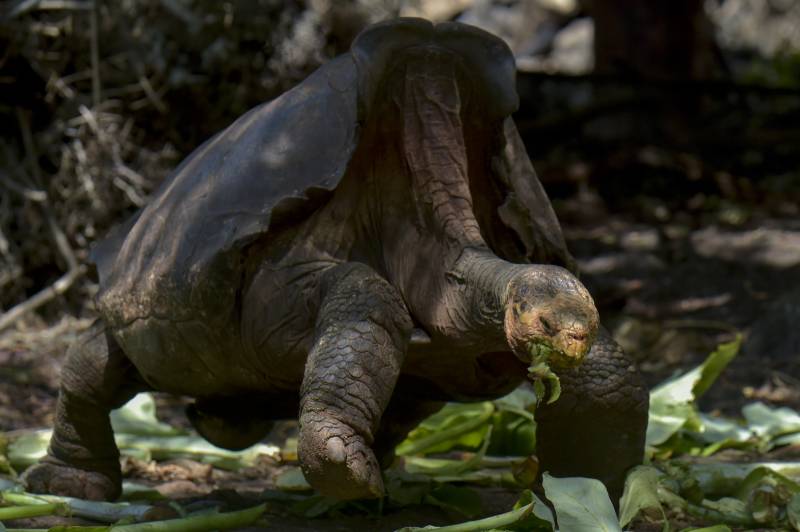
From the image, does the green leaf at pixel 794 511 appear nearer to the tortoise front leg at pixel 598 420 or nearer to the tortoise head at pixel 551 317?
the tortoise front leg at pixel 598 420

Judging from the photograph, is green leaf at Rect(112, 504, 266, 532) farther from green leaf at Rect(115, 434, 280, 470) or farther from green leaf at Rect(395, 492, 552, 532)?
green leaf at Rect(115, 434, 280, 470)

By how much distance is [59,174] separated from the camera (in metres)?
7.06

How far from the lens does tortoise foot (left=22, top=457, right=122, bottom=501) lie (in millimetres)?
3822

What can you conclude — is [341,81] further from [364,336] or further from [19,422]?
[19,422]

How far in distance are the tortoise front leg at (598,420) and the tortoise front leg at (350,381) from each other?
438mm

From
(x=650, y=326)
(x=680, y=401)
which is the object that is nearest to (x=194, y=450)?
(x=680, y=401)

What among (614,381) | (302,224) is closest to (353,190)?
(302,224)

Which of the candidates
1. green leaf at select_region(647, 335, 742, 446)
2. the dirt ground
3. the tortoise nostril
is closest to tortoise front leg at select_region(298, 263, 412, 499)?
the tortoise nostril

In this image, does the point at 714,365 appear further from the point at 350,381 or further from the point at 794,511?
the point at 350,381

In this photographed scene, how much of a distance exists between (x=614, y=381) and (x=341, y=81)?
3.21 ft

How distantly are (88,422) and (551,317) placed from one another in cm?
189

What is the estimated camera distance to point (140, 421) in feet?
16.0

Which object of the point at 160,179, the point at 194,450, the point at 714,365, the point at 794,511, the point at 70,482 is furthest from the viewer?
the point at 160,179

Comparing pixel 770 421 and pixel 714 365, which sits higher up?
pixel 714 365
